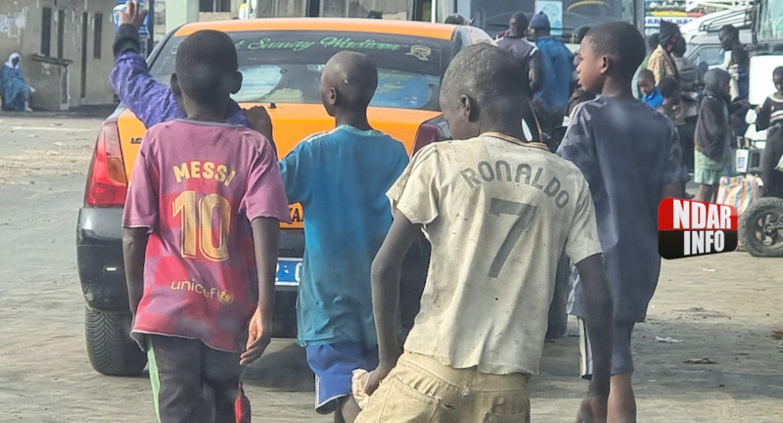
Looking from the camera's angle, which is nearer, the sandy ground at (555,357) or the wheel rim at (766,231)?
the sandy ground at (555,357)

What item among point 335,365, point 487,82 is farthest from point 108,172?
point 487,82

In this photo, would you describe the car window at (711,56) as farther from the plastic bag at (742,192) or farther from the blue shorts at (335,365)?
the blue shorts at (335,365)

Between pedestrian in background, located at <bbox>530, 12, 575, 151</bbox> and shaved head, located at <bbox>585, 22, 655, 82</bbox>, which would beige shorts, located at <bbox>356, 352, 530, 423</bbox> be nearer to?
shaved head, located at <bbox>585, 22, 655, 82</bbox>

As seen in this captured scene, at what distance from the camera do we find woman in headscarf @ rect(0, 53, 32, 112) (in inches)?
1487

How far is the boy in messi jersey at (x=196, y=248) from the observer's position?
4277 millimetres

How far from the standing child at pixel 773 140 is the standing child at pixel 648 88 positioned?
7.10 feet

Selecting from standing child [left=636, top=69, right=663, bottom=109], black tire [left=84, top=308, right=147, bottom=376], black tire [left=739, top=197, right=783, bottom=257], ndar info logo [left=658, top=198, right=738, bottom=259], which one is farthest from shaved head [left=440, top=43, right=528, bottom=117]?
standing child [left=636, top=69, right=663, bottom=109]

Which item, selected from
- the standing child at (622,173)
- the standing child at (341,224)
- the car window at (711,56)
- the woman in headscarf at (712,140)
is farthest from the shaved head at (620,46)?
the car window at (711,56)

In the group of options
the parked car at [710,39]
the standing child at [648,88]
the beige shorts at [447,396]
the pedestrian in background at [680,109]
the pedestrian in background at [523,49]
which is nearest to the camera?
the beige shorts at [447,396]

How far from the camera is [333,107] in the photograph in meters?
4.77

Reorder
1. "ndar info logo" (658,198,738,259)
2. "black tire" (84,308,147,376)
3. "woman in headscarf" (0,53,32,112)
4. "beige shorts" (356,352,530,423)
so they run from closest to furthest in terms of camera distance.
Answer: "beige shorts" (356,352,530,423) → "ndar info logo" (658,198,738,259) → "black tire" (84,308,147,376) → "woman in headscarf" (0,53,32,112)

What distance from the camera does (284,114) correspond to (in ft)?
21.3

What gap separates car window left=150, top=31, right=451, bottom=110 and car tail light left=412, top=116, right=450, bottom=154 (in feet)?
1.05

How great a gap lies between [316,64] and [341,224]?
2.51 m
